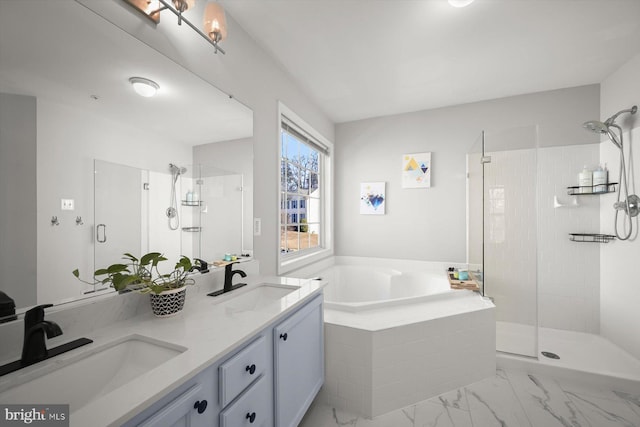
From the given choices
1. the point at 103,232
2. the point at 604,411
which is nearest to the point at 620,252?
the point at 604,411

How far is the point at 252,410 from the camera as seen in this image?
3.22 ft

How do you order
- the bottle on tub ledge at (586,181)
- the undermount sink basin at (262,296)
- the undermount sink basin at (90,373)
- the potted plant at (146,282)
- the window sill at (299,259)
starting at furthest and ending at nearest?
the bottle on tub ledge at (586,181), the window sill at (299,259), the undermount sink basin at (262,296), the potted plant at (146,282), the undermount sink basin at (90,373)

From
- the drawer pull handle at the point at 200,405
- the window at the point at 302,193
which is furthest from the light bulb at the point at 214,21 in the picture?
the drawer pull handle at the point at 200,405

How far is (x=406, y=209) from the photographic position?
324cm

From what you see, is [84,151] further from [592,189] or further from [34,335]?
[592,189]

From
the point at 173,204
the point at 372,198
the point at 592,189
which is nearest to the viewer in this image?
the point at 173,204

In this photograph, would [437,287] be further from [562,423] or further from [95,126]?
[95,126]

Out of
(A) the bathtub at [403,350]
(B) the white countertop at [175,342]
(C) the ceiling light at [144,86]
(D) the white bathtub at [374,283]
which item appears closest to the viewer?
(B) the white countertop at [175,342]

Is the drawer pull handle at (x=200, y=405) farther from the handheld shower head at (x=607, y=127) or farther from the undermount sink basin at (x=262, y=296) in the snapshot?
the handheld shower head at (x=607, y=127)

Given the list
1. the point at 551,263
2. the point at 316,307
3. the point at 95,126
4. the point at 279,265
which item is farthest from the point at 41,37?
the point at 551,263

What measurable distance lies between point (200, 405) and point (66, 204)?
0.81m

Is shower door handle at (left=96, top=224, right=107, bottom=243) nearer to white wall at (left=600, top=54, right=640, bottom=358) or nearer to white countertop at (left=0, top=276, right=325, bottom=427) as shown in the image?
white countertop at (left=0, top=276, right=325, bottom=427)

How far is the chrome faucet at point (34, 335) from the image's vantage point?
717 mm

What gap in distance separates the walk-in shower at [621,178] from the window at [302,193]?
2592 mm
